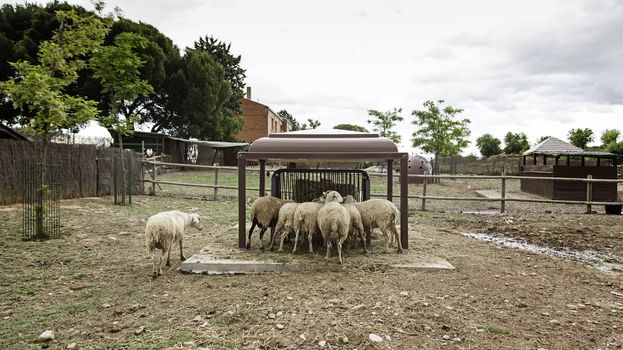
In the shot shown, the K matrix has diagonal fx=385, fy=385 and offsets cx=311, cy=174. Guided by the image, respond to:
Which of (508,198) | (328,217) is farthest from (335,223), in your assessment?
(508,198)

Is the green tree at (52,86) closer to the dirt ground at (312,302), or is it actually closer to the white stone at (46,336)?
the dirt ground at (312,302)

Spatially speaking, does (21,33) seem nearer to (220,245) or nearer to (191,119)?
(191,119)

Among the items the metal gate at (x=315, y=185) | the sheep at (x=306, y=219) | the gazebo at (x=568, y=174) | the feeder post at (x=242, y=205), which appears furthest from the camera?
the gazebo at (x=568, y=174)

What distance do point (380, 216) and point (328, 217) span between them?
1.21m

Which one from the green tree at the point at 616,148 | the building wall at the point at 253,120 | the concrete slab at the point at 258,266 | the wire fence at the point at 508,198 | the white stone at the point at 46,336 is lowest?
the white stone at the point at 46,336

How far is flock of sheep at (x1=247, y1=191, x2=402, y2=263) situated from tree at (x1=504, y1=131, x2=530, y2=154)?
6214 cm

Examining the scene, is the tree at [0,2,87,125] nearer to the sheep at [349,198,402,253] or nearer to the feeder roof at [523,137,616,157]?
the sheep at [349,198,402,253]

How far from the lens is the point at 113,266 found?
267 inches

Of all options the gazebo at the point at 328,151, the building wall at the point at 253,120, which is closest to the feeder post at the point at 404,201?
the gazebo at the point at 328,151

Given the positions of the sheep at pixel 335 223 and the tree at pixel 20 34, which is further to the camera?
the tree at pixel 20 34

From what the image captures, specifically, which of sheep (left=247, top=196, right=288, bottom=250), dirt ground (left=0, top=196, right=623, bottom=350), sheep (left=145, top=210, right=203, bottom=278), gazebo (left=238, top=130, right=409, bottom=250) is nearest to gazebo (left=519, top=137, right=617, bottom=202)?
dirt ground (left=0, top=196, right=623, bottom=350)

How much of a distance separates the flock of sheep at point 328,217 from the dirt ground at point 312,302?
47 cm

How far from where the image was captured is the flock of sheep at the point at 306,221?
20.1 feet

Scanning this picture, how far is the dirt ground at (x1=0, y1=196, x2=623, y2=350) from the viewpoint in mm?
4098
